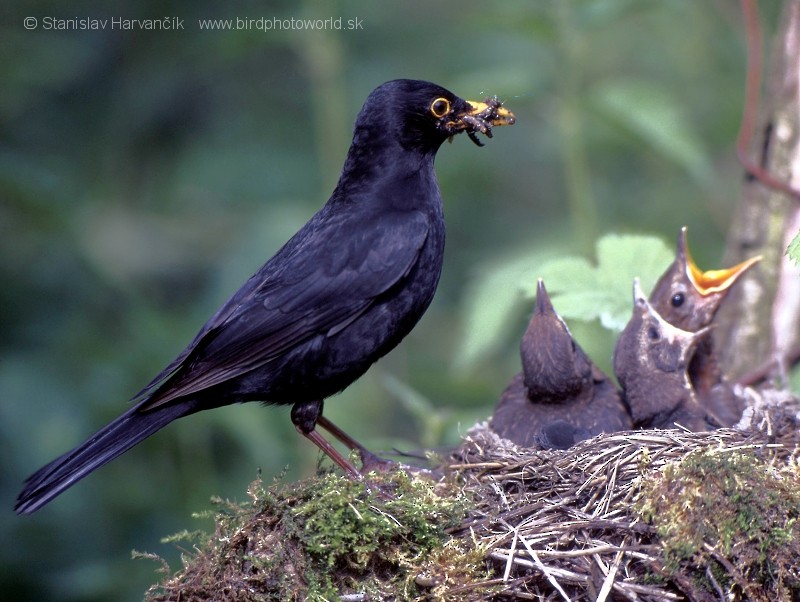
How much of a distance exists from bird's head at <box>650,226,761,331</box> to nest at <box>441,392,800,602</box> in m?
1.15

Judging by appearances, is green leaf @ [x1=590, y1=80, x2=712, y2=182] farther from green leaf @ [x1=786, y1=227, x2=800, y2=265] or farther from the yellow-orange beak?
green leaf @ [x1=786, y1=227, x2=800, y2=265]

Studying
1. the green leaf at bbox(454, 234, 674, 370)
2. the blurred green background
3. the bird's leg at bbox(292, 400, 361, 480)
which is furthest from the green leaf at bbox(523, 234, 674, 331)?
the bird's leg at bbox(292, 400, 361, 480)

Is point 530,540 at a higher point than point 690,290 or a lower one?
lower

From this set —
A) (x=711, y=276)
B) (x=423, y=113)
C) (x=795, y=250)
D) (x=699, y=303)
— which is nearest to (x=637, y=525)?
(x=795, y=250)

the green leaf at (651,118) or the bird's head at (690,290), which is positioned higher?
the green leaf at (651,118)

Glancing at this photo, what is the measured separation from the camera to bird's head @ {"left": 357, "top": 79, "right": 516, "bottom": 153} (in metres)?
4.73

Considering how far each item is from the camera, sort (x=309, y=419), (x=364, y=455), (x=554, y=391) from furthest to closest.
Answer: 1. (x=554, y=391)
2. (x=364, y=455)
3. (x=309, y=419)

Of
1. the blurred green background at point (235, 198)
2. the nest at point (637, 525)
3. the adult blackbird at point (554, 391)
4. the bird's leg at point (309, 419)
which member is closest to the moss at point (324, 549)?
the nest at point (637, 525)

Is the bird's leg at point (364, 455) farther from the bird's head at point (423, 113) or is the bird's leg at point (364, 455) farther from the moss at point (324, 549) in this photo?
the bird's head at point (423, 113)

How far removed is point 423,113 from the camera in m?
4.73

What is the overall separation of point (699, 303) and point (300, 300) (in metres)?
2.11

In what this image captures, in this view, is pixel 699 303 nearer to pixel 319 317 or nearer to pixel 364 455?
pixel 364 455

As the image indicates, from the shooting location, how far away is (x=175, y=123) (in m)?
8.27

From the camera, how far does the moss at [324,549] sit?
11.1 feet
